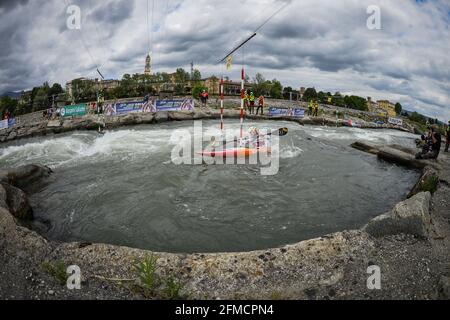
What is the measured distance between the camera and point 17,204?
29.4 feet

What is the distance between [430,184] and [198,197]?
25.5 ft

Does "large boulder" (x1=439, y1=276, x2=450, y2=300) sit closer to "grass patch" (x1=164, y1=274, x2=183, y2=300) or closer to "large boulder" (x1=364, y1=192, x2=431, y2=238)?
"large boulder" (x1=364, y1=192, x2=431, y2=238)

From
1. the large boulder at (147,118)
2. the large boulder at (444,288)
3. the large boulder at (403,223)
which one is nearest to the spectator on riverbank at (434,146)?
the large boulder at (403,223)

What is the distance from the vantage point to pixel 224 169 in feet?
47.7

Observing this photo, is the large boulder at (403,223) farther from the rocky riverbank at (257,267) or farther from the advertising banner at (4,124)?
the advertising banner at (4,124)

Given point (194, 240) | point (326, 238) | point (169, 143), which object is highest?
point (169, 143)

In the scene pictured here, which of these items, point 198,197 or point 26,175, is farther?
point 26,175

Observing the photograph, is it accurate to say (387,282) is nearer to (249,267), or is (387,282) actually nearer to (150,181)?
(249,267)

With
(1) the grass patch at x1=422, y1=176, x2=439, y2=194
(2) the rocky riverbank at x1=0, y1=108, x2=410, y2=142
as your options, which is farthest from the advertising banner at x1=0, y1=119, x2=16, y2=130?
(1) the grass patch at x1=422, y1=176, x2=439, y2=194

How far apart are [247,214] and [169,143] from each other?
430 inches

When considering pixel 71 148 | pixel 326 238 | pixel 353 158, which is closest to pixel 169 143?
pixel 71 148

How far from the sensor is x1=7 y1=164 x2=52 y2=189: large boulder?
11711mm

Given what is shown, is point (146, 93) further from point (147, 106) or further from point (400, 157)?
point (400, 157)

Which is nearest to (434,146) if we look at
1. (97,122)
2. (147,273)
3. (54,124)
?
(147,273)
